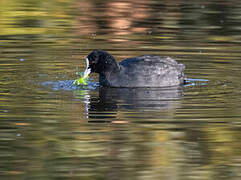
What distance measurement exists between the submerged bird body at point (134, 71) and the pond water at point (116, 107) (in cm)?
21

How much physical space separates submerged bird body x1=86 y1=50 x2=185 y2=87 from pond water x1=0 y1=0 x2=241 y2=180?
21 cm

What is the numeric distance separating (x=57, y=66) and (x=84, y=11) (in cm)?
895

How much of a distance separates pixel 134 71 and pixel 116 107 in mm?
1816

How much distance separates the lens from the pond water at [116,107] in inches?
356

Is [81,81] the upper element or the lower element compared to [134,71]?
lower

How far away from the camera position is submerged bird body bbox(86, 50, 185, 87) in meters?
13.7

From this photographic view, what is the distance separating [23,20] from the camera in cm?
2245

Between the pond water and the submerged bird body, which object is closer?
the pond water

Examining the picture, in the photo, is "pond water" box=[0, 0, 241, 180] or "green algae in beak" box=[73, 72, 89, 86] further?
"green algae in beak" box=[73, 72, 89, 86]

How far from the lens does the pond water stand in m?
9.05

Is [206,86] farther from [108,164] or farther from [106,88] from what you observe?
[108,164]

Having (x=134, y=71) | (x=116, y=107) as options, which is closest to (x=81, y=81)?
(x=134, y=71)

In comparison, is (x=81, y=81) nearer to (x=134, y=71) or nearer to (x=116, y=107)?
(x=134, y=71)

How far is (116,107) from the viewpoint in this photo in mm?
11969
